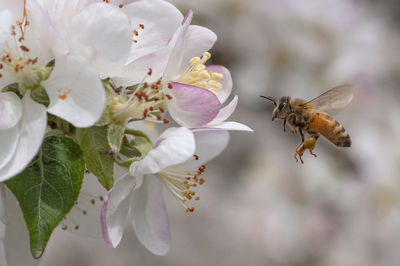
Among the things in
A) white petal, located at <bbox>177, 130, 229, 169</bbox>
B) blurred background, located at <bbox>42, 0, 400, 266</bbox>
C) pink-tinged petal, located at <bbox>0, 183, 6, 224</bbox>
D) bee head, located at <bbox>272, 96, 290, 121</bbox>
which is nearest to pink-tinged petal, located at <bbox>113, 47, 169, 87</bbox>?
white petal, located at <bbox>177, 130, 229, 169</bbox>

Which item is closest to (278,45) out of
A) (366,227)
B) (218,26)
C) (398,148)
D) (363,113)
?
(218,26)

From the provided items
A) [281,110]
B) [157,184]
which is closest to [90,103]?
[157,184]

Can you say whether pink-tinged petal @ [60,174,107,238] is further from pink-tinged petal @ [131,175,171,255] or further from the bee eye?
the bee eye

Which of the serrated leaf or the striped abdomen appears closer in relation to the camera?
the serrated leaf

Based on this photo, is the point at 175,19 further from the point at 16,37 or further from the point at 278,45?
the point at 278,45

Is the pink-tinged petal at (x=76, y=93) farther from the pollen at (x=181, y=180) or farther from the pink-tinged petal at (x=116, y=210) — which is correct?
the pollen at (x=181, y=180)
